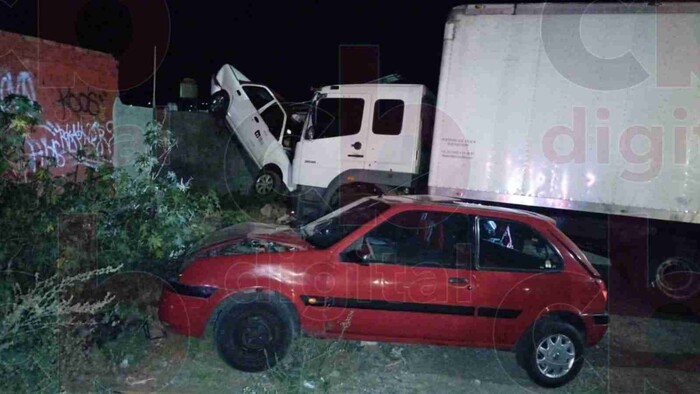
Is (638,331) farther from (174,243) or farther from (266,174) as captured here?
(266,174)

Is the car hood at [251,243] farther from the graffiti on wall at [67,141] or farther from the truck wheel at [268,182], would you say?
the truck wheel at [268,182]

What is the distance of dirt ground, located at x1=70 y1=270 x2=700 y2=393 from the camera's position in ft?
15.1

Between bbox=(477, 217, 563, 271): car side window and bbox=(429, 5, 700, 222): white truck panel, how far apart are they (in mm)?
2416

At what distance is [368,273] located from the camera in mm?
4875

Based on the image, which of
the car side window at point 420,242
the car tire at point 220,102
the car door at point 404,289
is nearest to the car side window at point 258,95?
the car tire at point 220,102

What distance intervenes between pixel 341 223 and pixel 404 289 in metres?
0.92

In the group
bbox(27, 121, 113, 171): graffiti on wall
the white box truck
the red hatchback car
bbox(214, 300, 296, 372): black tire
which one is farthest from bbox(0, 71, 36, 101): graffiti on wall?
the white box truck

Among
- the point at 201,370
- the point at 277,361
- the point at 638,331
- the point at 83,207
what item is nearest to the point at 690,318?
the point at 638,331

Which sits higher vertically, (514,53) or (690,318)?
(514,53)

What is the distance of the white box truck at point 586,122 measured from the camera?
7094mm

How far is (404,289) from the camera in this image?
4.88m

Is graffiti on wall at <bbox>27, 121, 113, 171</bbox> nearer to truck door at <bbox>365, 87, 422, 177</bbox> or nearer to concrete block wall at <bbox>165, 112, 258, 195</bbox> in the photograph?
concrete block wall at <bbox>165, 112, 258, 195</bbox>

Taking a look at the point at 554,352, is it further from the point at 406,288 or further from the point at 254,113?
the point at 254,113

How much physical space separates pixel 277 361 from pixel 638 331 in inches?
Answer: 175
